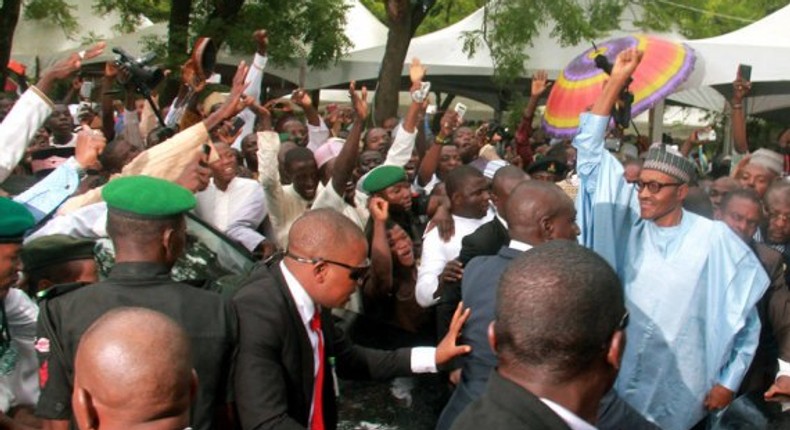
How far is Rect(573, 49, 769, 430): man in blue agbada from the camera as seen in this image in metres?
4.45

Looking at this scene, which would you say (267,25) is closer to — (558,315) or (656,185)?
(656,185)

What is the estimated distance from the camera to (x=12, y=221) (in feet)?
10.7

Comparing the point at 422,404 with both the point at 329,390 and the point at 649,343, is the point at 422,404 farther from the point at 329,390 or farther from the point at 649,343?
the point at 329,390

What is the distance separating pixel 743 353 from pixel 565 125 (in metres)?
6.48

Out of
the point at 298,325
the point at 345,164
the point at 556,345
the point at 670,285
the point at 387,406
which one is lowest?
the point at 387,406

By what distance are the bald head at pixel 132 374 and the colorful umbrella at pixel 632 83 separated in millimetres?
8507

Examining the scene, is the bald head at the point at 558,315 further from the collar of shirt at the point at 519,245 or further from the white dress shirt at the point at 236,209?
the white dress shirt at the point at 236,209

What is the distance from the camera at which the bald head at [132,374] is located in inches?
84.1

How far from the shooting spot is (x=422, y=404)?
5562mm

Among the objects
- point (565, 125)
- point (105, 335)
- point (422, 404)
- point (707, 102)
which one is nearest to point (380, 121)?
point (565, 125)

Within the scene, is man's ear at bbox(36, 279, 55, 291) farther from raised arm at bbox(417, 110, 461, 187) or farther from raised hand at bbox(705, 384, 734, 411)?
raised arm at bbox(417, 110, 461, 187)

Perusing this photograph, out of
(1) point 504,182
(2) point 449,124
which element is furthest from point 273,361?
(2) point 449,124

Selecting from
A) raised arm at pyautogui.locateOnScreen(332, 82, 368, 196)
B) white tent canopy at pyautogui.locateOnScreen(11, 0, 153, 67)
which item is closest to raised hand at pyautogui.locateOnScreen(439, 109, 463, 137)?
raised arm at pyautogui.locateOnScreen(332, 82, 368, 196)

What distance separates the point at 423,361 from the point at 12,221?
151cm
